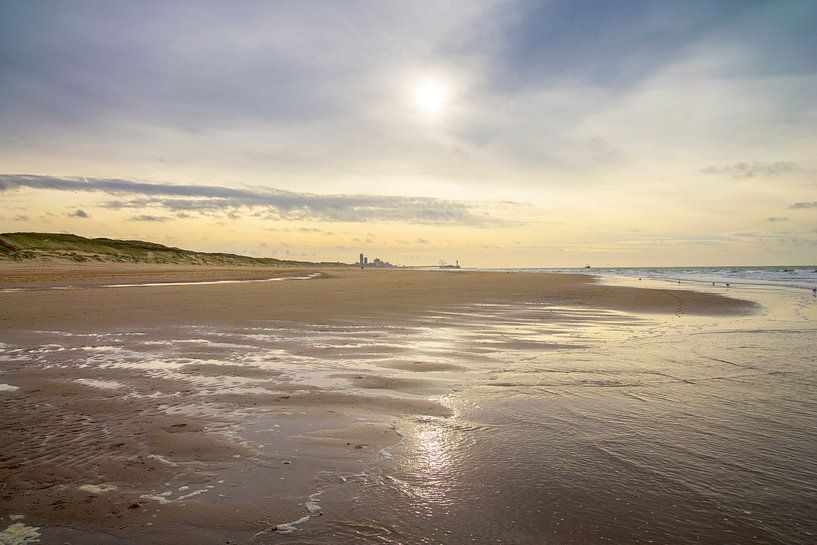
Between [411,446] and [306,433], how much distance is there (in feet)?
3.88

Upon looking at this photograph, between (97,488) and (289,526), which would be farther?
(97,488)

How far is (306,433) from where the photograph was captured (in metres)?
5.04

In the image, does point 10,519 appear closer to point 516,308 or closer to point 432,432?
point 432,432

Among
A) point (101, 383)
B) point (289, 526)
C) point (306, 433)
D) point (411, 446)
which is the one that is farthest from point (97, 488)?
point (101, 383)

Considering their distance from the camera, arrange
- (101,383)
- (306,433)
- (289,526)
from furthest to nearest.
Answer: (101,383)
(306,433)
(289,526)

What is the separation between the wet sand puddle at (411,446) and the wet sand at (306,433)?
2cm

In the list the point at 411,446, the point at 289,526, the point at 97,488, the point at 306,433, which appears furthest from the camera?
the point at 306,433

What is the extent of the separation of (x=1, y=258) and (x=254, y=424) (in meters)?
56.9

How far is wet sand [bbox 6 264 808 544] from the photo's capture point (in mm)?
3318

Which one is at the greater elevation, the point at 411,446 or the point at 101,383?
the point at 411,446

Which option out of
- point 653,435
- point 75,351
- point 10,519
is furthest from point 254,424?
point 75,351

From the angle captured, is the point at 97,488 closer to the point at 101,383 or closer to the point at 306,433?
the point at 306,433

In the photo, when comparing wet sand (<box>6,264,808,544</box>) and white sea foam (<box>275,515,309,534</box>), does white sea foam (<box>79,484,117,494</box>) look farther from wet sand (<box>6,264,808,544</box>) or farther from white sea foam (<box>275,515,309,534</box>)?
white sea foam (<box>275,515,309,534</box>)

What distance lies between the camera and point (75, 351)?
934 cm
